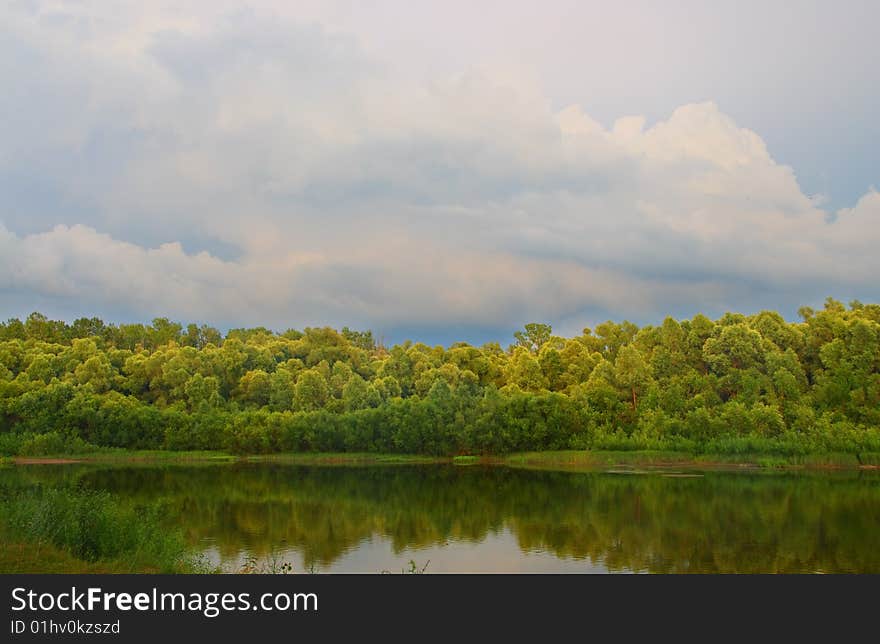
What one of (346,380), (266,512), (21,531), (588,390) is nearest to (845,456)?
(588,390)

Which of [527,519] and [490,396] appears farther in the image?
[490,396]

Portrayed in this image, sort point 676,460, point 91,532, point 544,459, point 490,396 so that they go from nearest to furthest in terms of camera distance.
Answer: point 91,532, point 676,460, point 544,459, point 490,396

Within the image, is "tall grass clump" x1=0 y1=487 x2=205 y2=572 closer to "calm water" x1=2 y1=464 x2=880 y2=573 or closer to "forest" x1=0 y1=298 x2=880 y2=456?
"calm water" x1=2 y1=464 x2=880 y2=573

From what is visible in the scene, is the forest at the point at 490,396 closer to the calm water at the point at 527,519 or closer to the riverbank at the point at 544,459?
the riverbank at the point at 544,459

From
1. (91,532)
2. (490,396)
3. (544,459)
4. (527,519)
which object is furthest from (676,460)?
(91,532)

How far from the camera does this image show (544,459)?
6675 centimetres

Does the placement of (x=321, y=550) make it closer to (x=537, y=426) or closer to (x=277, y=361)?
(x=537, y=426)

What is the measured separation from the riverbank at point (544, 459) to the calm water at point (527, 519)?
4.27 m

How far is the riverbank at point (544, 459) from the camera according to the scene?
58.6 meters

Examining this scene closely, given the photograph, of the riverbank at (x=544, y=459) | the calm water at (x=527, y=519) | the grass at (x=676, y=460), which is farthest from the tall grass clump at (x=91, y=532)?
the grass at (x=676, y=460)

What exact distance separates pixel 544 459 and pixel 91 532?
2047 inches

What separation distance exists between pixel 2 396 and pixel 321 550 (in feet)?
211

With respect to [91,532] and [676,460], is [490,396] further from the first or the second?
[91,532]

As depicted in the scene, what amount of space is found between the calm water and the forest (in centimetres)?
1086
